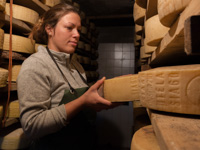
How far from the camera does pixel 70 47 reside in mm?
1172

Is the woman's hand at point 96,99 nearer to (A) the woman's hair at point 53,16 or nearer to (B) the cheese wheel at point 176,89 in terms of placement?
(B) the cheese wheel at point 176,89

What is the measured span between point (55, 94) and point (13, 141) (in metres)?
A: 0.93

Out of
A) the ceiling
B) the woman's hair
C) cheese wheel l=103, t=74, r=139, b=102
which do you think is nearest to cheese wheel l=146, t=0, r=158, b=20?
cheese wheel l=103, t=74, r=139, b=102

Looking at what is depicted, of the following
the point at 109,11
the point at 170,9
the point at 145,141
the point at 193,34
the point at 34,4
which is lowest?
the point at 145,141

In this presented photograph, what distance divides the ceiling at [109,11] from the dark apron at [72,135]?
9.02 feet

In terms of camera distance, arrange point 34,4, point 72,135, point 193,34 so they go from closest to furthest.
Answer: point 193,34 → point 72,135 → point 34,4

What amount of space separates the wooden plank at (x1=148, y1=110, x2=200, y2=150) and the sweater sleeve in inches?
22.8

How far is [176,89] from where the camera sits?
1.60 feet

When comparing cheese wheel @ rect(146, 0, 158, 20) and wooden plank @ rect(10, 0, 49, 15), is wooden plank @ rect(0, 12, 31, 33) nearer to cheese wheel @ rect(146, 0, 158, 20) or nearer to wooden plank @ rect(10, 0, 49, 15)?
wooden plank @ rect(10, 0, 49, 15)

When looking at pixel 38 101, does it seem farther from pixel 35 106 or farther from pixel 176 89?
pixel 176 89

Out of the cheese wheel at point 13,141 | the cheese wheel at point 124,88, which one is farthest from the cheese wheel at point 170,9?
the cheese wheel at point 13,141

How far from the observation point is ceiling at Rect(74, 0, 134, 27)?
3275mm

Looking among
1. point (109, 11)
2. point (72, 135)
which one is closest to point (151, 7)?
point (72, 135)

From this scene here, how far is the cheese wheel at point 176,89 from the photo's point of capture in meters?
0.47
